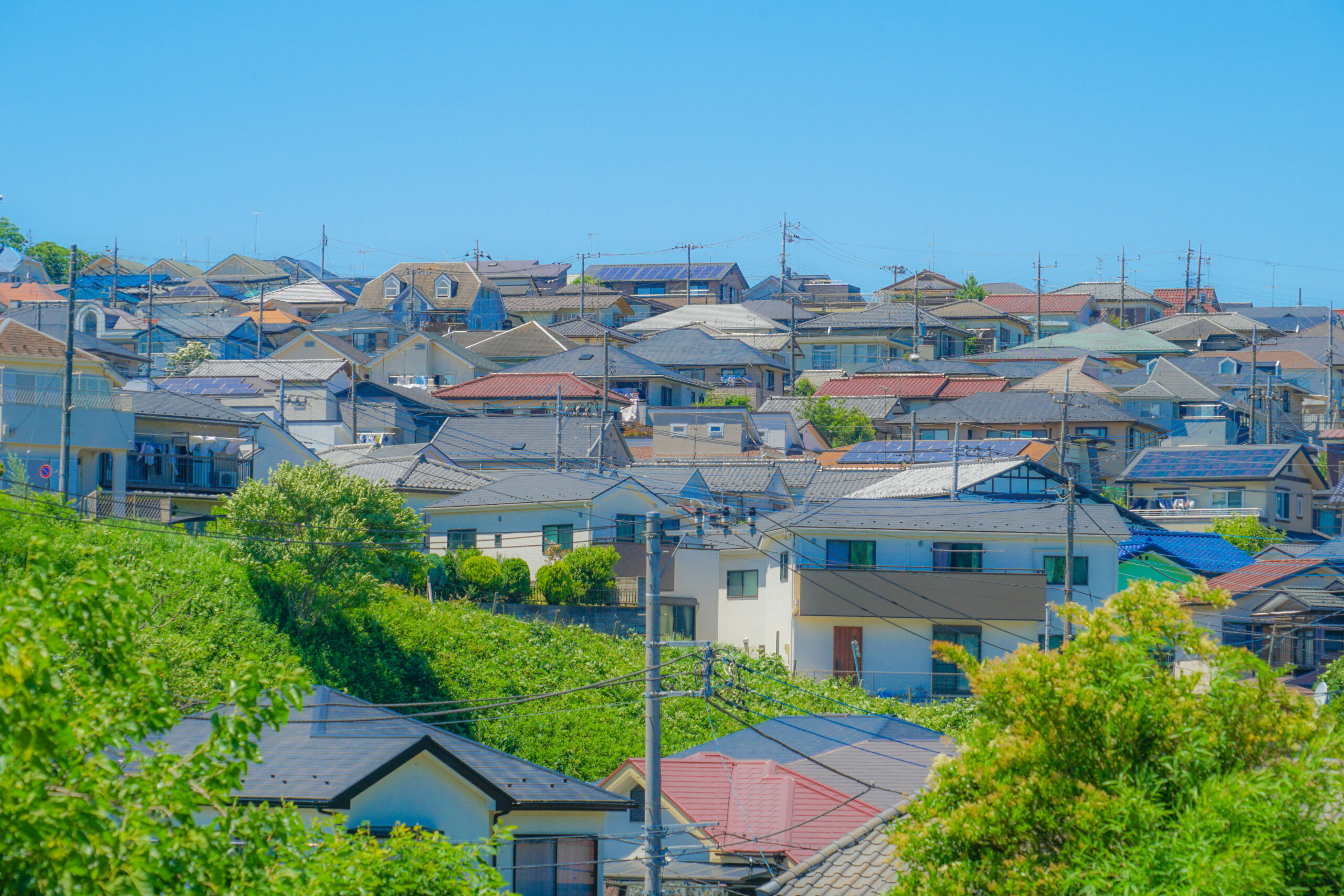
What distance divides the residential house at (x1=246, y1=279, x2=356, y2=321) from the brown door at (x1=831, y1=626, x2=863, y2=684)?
64.1 metres

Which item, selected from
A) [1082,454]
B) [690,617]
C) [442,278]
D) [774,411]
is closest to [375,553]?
[690,617]

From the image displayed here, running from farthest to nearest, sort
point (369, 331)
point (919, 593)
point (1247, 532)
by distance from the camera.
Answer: point (369, 331)
point (1247, 532)
point (919, 593)

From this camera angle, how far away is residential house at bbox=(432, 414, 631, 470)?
52031 millimetres

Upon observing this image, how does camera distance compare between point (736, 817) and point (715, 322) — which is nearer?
point (736, 817)

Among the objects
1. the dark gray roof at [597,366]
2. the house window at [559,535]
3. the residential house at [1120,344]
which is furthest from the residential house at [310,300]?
the house window at [559,535]

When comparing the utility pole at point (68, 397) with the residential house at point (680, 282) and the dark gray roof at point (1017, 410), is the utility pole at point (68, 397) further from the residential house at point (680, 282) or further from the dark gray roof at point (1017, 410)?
the residential house at point (680, 282)

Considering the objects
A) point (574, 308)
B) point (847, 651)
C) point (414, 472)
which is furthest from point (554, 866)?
point (574, 308)

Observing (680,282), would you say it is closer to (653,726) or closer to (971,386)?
(971,386)

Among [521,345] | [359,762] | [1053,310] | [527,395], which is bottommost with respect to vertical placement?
[359,762]

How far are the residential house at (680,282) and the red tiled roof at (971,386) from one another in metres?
37.1

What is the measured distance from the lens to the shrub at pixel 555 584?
3856 cm

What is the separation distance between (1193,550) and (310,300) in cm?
7348

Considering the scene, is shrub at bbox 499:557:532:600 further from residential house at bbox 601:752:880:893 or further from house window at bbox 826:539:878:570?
residential house at bbox 601:752:880:893

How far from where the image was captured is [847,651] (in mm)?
38312
